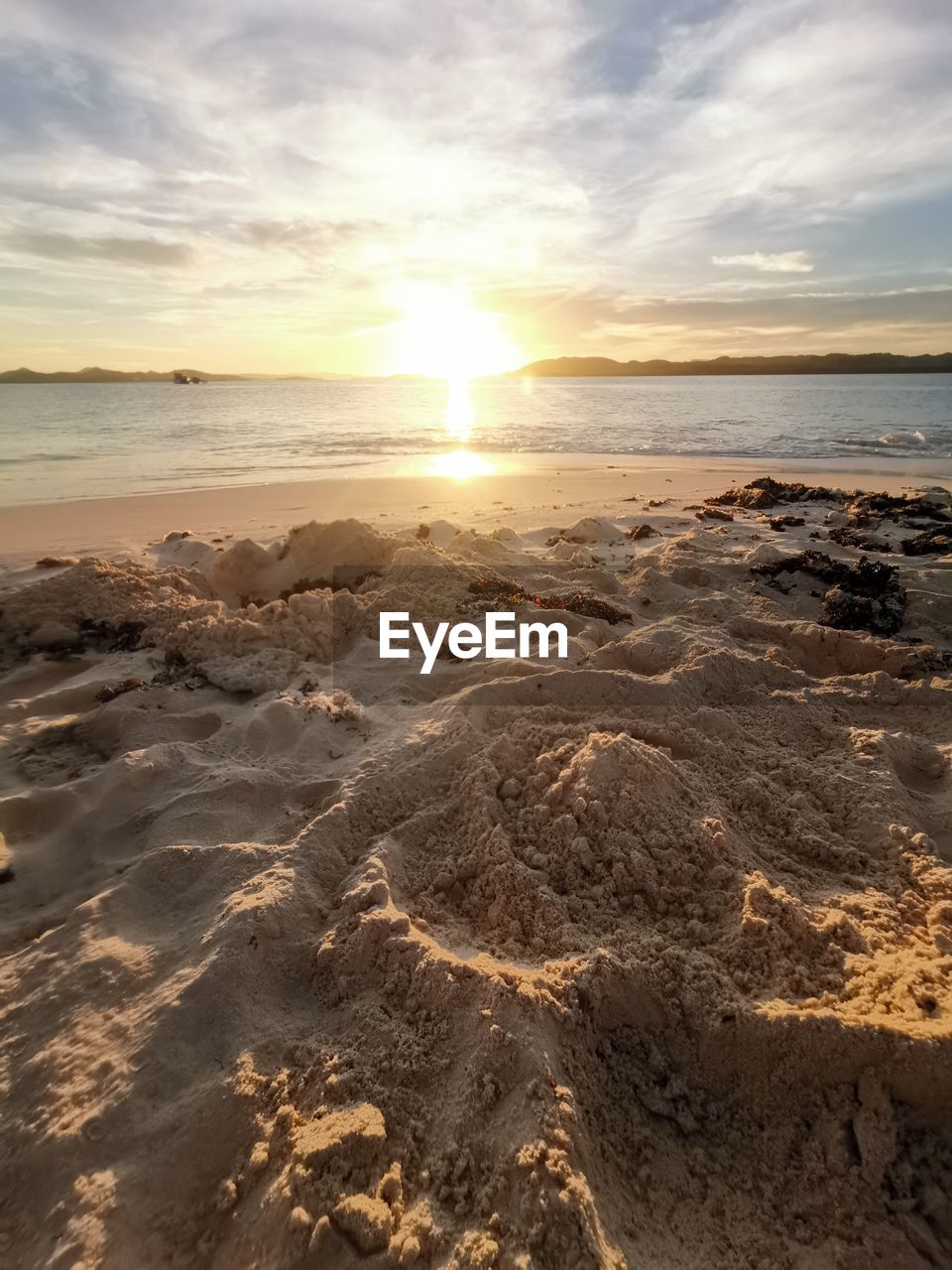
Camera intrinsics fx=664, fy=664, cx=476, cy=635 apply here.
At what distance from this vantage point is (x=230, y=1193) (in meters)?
1.49

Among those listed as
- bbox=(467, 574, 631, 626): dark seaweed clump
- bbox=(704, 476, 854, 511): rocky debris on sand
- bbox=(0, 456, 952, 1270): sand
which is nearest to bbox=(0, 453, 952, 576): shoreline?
A: bbox=(704, 476, 854, 511): rocky debris on sand

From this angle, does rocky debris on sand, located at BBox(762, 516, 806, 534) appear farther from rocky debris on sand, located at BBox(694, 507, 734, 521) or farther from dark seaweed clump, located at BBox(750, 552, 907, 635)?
dark seaweed clump, located at BBox(750, 552, 907, 635)

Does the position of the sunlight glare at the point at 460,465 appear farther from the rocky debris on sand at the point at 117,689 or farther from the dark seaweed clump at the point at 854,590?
the rocky debris on sand at the point at 117,689

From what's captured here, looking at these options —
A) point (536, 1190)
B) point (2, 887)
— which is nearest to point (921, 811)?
point (536, 1190)

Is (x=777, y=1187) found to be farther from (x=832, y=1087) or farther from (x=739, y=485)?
(x=739, y=485)

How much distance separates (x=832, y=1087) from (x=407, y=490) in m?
10.3

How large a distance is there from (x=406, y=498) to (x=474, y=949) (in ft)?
29.5

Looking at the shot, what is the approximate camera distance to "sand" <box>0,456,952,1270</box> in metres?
1.49

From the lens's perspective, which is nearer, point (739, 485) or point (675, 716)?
point (675, 716)
